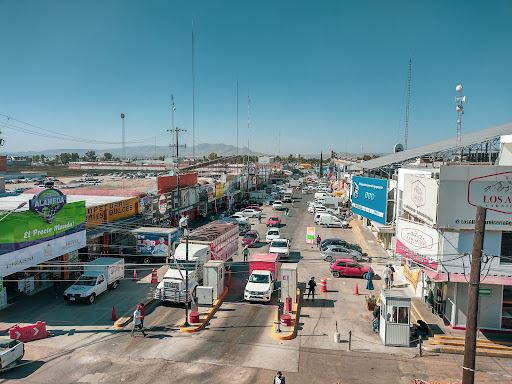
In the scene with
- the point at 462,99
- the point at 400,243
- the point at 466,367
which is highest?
the point at 462,99

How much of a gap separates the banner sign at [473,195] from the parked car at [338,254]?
515 inches

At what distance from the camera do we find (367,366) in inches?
534

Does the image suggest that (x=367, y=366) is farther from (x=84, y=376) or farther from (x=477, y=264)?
(x=84, y=376)

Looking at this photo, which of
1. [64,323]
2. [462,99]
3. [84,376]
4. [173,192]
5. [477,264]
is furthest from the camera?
[173,192]

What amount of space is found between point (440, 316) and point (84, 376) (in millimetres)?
16347

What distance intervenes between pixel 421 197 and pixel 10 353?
18748 millimetres

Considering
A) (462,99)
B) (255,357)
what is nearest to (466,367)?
(255,357)

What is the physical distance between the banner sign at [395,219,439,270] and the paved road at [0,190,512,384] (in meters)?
3.91

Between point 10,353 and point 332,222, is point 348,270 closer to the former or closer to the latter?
point 10,353

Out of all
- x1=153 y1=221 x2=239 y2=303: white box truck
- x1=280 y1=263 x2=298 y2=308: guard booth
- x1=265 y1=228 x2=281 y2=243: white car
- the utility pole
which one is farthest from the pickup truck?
x1=265 y1=228 x2=281 y2=243: white car

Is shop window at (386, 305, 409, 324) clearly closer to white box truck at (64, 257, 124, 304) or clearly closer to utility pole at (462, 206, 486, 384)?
utility pole at (462, 206, 486, 384)

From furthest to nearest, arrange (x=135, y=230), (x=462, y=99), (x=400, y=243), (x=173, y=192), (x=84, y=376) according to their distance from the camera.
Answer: (x=173, y=192) → (x=462, y=99) → (x=135, y=230) → (x=400, y=243) → (x=84, y=376)

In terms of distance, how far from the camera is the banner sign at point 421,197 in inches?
644

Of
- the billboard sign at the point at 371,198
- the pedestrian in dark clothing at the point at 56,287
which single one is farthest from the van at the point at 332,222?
the pedestrian in dark clothing at the point at 56,287
